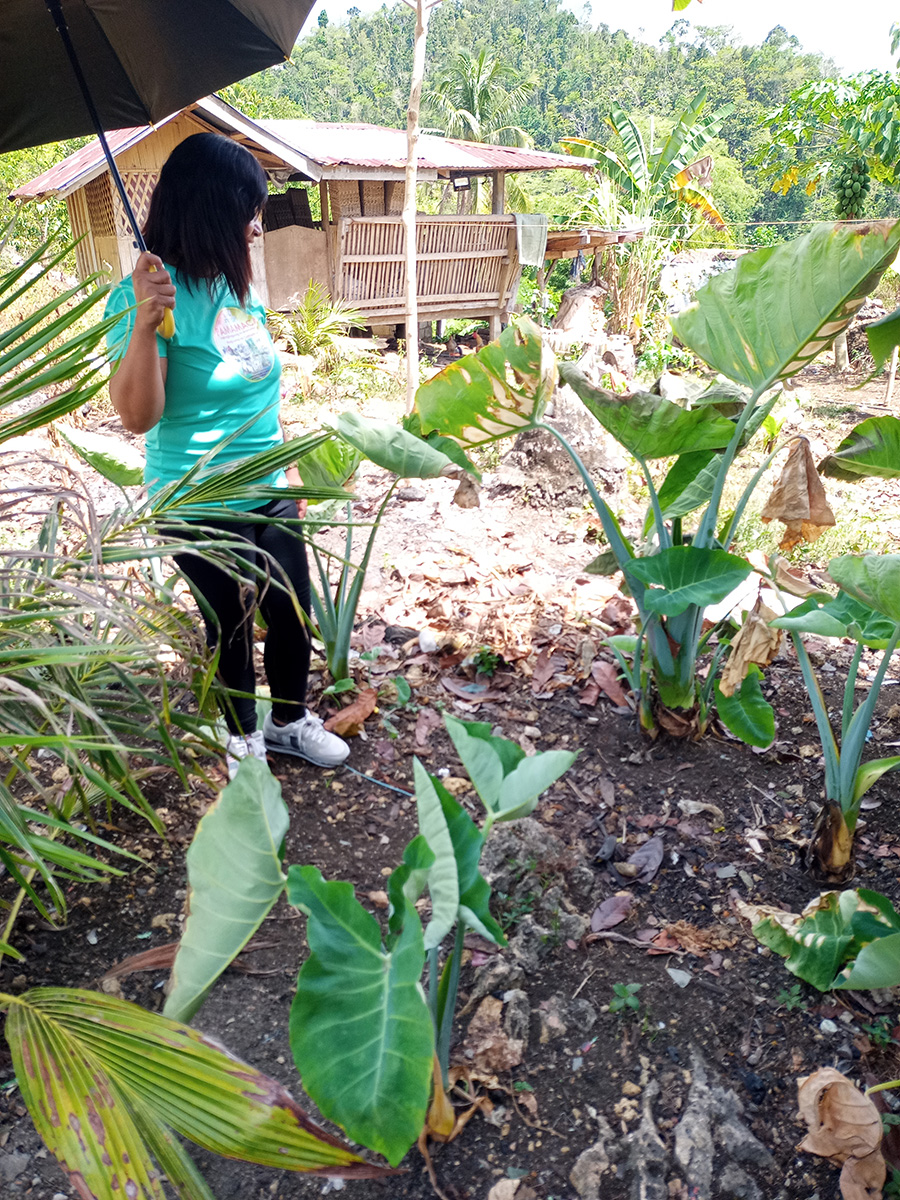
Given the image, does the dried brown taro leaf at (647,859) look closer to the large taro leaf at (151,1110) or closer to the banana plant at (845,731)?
the banana plant at (845,731)

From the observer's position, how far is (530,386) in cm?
214

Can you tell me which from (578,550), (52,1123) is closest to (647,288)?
(578,550)

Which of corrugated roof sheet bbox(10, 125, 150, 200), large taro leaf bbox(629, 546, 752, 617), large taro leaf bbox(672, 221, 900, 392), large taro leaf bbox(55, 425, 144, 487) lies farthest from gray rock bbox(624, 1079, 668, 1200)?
corrugated roof sheet bbox(10, 125, 150, 200)

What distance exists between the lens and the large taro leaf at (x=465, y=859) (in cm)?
109

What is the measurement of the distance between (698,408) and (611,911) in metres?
1.19

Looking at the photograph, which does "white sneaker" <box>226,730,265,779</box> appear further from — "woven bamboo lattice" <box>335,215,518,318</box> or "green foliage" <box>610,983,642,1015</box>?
"woven bamboo lattice" <box>335,215,518,318</box>

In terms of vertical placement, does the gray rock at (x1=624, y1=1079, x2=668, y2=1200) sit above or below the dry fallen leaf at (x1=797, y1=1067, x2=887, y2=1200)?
below

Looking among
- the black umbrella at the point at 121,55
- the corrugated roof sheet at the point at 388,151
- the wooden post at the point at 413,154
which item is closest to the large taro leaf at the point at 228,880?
the black umbrella at the point at 121,55

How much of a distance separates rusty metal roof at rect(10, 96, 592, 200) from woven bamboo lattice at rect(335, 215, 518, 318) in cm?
61

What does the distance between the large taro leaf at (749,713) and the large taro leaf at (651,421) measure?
585 millimetres

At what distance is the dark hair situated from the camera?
181cm

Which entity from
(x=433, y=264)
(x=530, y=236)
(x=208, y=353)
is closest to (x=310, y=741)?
(x=208, y=353)

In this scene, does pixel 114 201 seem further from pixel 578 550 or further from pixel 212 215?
pixel 212 215

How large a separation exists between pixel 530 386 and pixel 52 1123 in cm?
176
